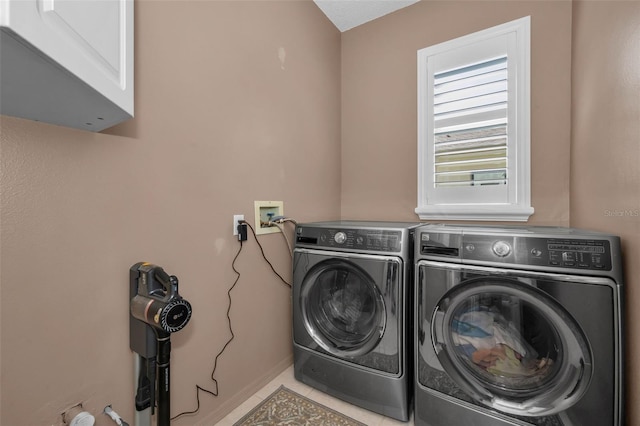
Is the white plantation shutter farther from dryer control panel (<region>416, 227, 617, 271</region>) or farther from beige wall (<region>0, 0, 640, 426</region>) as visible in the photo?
dryer control panel (<region>416, 227, 617, 271</region>)

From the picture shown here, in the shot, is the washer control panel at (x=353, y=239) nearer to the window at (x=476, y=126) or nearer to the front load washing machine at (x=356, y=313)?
the front load washing machine at (x=356, y=313)

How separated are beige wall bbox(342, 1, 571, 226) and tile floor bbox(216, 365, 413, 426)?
1.25 metres

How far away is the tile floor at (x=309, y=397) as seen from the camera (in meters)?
1.28

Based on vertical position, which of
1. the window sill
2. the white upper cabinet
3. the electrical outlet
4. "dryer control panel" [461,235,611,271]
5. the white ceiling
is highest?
the white ceiling

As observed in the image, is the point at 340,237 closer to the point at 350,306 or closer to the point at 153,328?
the point at 350,306

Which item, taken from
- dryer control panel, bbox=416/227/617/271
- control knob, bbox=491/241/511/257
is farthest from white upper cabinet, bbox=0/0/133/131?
control knob, bbox=491/241/511/257

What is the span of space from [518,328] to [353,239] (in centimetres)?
77

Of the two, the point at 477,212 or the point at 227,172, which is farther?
the point at 477,212

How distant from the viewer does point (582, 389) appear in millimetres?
921

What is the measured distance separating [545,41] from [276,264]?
2.09 metres

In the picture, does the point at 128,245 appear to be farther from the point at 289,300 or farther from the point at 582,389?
the point at 582,389

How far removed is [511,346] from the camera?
108 cm

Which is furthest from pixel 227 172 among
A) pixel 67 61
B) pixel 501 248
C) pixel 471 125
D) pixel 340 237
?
pixel 471 125

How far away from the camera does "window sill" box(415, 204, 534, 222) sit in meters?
1.62
